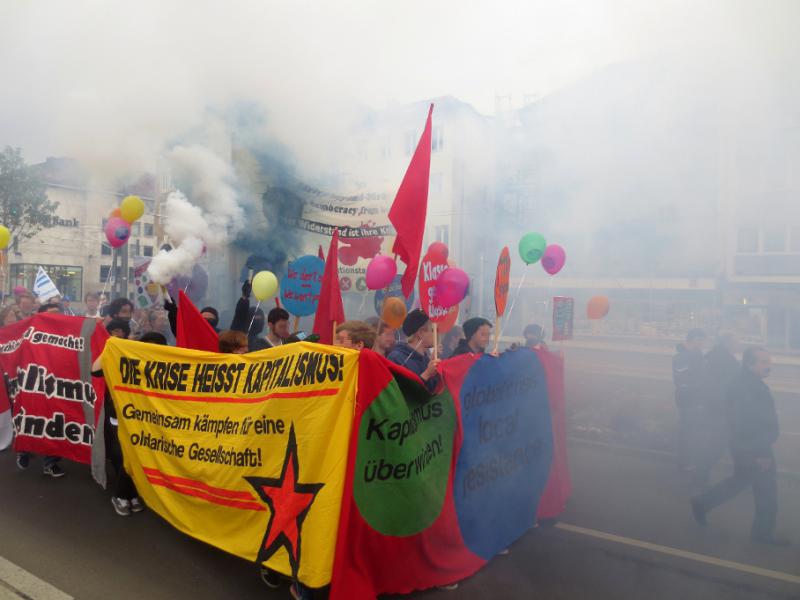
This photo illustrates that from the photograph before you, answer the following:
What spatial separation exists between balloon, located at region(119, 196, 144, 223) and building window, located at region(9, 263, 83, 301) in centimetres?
2726

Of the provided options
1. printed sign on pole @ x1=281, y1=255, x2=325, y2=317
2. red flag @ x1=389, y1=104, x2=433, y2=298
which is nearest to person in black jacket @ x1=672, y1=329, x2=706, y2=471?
red flag @ x1=389, y1=104, x2=433, y2=298

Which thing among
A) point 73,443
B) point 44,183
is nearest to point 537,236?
point 73,443

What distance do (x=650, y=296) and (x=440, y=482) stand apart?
9652mm

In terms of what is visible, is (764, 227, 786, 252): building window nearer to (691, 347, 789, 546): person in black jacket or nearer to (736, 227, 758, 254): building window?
(736, 227, 758, 254): building window

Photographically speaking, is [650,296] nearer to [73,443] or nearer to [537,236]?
[537,236]

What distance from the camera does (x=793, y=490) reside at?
4.98m

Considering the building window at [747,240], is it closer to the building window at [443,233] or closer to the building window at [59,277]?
the building window at [443,233]

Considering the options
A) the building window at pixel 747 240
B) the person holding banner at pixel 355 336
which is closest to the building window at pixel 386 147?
the building window at pixel 747 240

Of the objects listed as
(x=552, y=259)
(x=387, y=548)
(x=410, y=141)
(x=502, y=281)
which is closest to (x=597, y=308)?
(x=552, y=259)

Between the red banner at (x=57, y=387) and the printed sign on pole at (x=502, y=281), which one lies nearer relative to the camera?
the printed sign on pole at (x=502, y=281)

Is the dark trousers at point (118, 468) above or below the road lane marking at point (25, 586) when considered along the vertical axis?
above

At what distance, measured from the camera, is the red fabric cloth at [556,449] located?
399 centimetres

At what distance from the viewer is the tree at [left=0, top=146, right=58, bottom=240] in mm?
18688

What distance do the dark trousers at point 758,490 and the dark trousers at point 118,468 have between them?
12.5 feet
